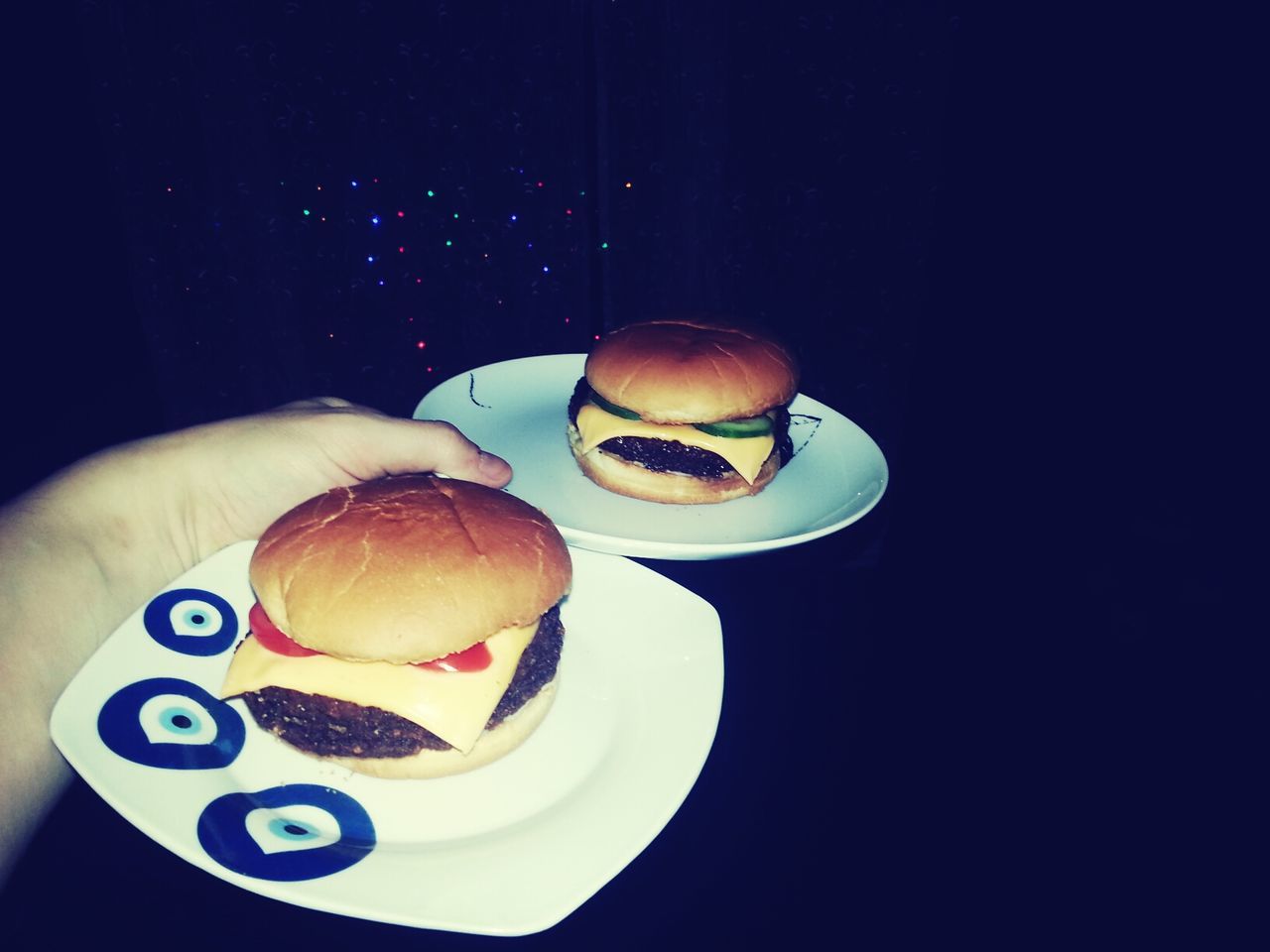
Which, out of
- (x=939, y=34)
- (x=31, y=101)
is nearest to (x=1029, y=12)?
(x=939, y=34)

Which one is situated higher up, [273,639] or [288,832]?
[273,639]

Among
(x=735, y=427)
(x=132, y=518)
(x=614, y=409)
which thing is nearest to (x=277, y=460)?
(x=132, y=518)

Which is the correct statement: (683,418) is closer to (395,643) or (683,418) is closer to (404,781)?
(395,643)

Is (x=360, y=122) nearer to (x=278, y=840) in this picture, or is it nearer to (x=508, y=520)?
(x=508, y=520)

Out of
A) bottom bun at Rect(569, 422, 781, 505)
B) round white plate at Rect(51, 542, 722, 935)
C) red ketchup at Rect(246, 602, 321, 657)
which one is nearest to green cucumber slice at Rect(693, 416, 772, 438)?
bottom bun at Rect(569, 422, 781, 505)

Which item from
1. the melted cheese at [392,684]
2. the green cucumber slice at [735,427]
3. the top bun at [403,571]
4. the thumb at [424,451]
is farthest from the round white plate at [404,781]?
the green cucumber slice at [735,427]

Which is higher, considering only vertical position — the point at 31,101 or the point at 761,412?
the point at 31,101
